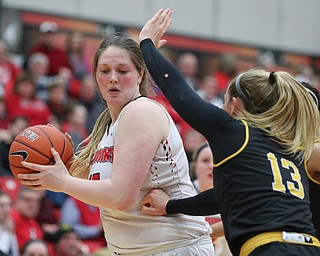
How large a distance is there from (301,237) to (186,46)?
11.2 metres

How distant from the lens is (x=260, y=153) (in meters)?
3.35

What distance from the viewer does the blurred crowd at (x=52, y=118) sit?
8.22 m

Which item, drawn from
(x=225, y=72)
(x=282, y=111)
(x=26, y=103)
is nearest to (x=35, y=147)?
(x=282, y=111)

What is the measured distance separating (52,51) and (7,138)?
9.44ft

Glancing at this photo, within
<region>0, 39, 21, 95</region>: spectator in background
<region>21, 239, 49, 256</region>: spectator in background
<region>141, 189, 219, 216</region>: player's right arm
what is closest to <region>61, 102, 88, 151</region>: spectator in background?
<region>0, 39, 21, 95</region>: spectator in background

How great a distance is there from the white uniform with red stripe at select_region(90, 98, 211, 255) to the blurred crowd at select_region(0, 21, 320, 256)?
253 cm

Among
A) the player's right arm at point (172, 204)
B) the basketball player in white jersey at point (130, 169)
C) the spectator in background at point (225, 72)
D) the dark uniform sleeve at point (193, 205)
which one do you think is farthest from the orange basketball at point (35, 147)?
the spectator in background at point (225, 72)

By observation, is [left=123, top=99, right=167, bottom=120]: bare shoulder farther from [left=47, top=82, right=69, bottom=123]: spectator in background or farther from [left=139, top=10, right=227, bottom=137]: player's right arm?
[left=47, top=82, right=69, bottom=123]: spectator in background

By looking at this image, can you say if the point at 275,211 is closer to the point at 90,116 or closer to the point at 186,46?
the point at 90,116

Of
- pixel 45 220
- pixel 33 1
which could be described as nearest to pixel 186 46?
pixel 33 1

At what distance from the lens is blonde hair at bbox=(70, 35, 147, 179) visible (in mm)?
4023

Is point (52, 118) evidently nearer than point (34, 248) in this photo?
No

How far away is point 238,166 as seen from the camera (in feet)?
10.9

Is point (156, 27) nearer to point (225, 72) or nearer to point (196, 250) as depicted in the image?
point (196, 250)
